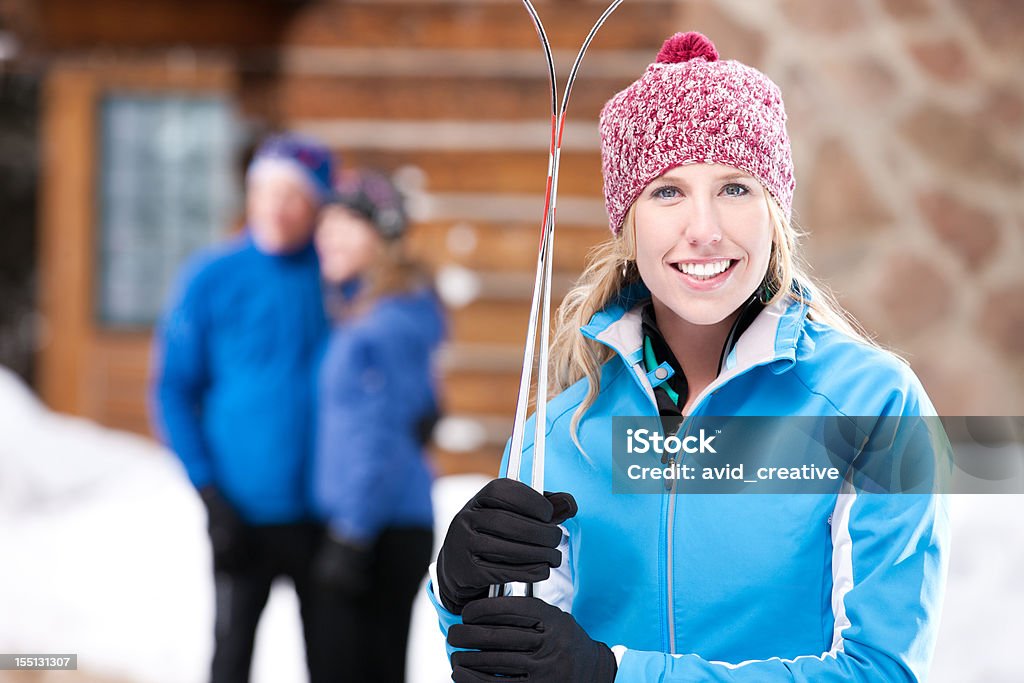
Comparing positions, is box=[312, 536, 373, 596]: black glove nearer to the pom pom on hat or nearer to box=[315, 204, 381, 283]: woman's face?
box=[315, 204, 381, 283]: woman's face

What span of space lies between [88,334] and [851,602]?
211 inches

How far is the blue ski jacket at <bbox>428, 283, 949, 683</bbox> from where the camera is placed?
0.91 meters

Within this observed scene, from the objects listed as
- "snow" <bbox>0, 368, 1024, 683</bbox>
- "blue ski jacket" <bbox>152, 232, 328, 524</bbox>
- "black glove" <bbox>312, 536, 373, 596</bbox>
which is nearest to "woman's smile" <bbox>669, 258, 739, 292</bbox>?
"snow" <bbox>0, 368, 1024, 683</bbox>

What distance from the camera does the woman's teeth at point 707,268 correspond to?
0.97m

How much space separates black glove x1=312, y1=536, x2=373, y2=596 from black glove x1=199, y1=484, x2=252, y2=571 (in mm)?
205

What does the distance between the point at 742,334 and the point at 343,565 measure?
158 centimetres

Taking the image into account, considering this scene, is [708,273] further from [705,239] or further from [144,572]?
[144,572]

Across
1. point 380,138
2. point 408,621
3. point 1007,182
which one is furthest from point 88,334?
point 1007,182

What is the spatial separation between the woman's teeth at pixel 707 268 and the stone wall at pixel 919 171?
106 inches

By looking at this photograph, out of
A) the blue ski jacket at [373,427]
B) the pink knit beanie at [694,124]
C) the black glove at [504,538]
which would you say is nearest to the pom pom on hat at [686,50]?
the pink knit beanie at [694,124]

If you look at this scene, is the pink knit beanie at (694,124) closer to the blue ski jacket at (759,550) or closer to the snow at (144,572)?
the blue ski jacket at (759,550)

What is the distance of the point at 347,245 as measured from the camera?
266 cm

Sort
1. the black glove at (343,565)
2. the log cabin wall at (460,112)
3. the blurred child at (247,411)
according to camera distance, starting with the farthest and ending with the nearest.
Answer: the log cabin wall at (460,112) → the blurred child at (247,411) → the black glove at (343,565)

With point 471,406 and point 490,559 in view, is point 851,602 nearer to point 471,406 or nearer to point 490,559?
point 490,559
